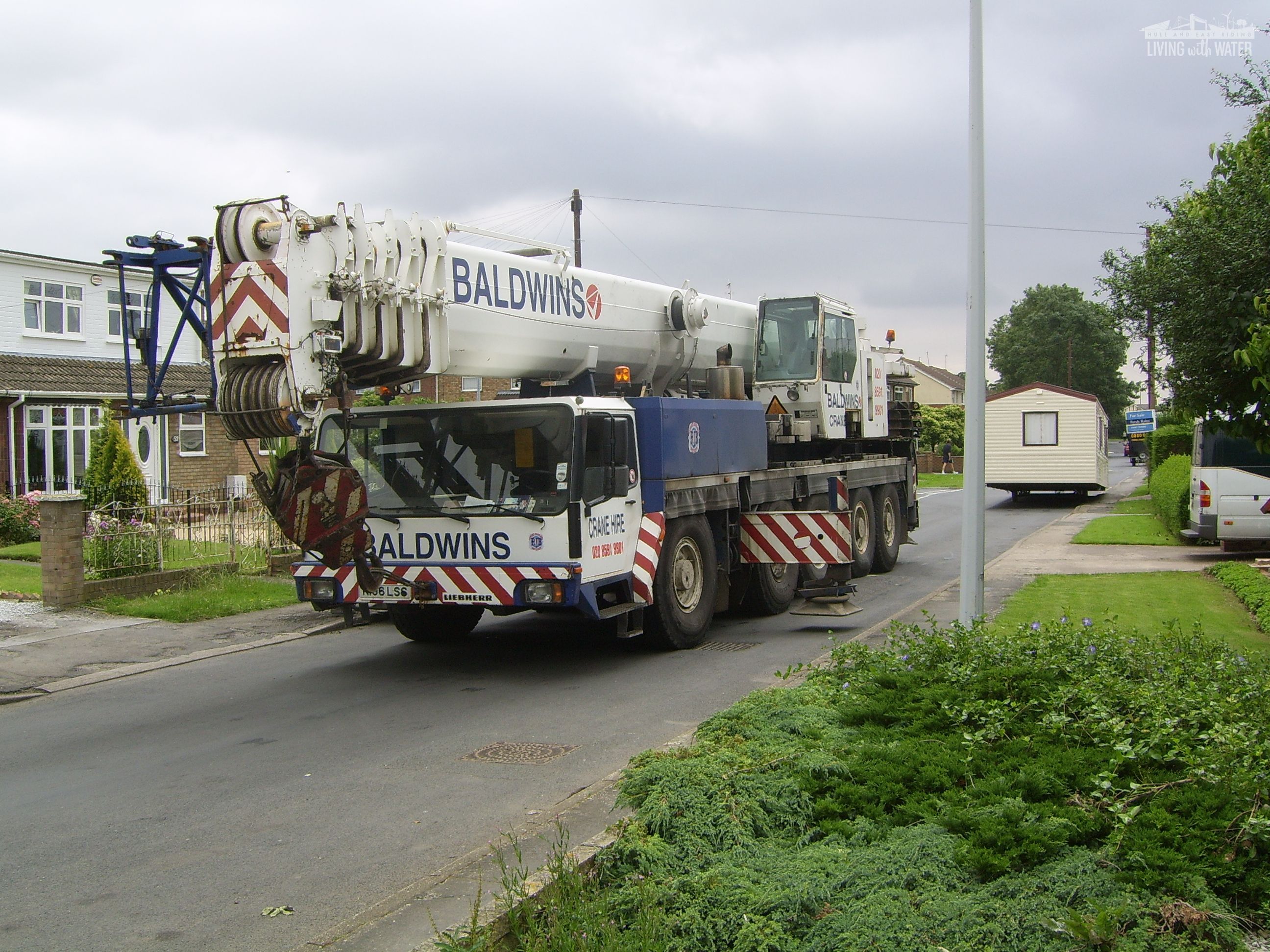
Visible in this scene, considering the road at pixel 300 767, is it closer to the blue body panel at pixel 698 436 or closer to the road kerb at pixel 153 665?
the road kerb at pixel 153 665

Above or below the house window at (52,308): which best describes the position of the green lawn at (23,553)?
below

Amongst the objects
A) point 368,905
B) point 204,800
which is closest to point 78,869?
point 204,800

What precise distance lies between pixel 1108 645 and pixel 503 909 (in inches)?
156

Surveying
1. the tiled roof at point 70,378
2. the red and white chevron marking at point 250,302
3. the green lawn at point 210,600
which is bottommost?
the green lawn at point 210,600

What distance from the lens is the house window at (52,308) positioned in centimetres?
2623

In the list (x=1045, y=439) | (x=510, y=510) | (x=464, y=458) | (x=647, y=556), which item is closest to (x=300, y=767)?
(x=510, y=510)

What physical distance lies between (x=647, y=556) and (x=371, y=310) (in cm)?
324

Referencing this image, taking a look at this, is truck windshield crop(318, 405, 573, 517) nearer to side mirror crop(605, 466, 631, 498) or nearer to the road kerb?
side mirror crop(605, 466, 631, 498)

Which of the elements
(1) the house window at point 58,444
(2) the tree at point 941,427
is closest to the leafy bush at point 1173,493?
(1) the house window at point 58,444

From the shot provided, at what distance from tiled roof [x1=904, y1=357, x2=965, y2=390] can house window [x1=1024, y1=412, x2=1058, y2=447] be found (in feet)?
193

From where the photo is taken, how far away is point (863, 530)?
15.8m

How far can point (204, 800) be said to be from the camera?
623cm

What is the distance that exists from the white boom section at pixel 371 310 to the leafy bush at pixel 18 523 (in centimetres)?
1260

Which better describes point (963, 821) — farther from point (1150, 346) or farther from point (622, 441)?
point (1150, 346)
